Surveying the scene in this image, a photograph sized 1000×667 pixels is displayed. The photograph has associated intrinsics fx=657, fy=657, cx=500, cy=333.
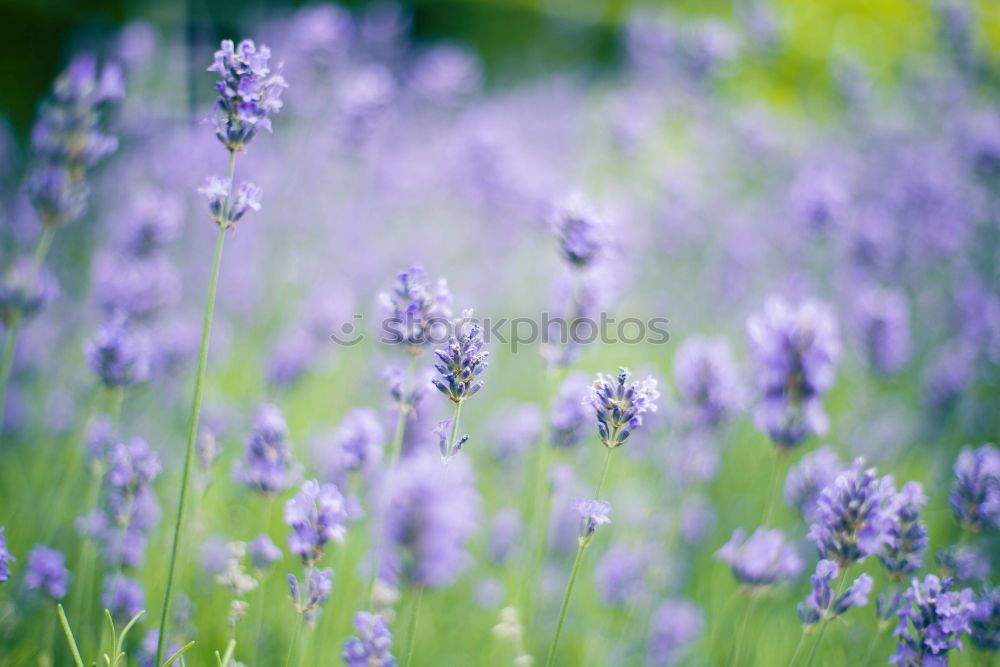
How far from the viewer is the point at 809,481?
2443 mm

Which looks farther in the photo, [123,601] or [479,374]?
[123,601]

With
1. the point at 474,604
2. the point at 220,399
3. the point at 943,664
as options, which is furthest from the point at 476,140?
the point at 943,664

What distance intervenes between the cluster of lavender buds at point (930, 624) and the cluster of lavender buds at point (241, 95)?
201 centimetres

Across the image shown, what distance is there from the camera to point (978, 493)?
205 cm

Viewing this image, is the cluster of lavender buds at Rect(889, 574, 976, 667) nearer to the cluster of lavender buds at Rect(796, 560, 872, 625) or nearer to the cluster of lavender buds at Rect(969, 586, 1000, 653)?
the cluster of lavender buds at Rect(796, 560, 872, 625)

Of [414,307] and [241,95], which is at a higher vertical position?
[241,95]

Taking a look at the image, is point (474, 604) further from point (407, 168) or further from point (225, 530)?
point (407, 168)

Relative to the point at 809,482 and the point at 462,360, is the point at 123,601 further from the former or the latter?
the point at 809,482

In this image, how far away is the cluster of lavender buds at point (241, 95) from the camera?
1561 mm

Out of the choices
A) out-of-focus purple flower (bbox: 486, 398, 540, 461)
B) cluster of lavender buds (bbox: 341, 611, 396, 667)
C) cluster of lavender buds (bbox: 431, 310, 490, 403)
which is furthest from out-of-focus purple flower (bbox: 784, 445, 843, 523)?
cluster of lavender buds (bbox: 341, 611, 396, 667)

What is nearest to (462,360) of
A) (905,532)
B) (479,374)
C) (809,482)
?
(479,374)

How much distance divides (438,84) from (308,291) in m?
2.03

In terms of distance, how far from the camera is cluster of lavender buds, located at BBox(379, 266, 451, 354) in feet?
5.68

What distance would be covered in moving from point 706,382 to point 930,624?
1.07 m
